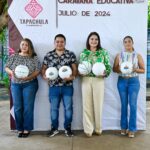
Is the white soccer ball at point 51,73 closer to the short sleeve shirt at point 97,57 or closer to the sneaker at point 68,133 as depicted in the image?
the short sleeve shirt at point 97,57

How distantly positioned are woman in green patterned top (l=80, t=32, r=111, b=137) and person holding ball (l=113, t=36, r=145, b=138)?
0.23 m

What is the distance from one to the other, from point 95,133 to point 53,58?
139 cm

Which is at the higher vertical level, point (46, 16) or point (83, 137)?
point (46, 16)

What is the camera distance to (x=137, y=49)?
6.31 metres

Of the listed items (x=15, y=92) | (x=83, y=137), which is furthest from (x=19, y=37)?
(x=83, y=137)

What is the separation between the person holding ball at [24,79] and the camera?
19.5 ft

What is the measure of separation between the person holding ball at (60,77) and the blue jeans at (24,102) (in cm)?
27

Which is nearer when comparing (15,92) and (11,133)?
(15,92)

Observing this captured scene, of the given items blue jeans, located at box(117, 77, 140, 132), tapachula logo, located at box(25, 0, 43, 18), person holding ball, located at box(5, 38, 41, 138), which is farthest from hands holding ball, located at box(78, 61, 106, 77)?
tapachula logo, located at box(25, 0, 43, 18)

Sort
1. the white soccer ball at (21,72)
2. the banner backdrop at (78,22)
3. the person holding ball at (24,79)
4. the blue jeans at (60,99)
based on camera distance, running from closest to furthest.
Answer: the white soccer ball at (21,72) < the person holding ball at (24,79) < the blue jeans at (60,99) < the banner backdrop at (78,22)

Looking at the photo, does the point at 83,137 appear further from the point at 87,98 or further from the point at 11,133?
the point at 11,133

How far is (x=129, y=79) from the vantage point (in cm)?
607

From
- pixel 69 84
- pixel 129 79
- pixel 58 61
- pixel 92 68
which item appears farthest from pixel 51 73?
pixel 129 79

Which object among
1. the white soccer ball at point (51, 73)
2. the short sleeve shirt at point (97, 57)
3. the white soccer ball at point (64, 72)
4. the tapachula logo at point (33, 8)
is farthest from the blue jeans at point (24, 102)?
the tapachula logo at point (33, 8)
